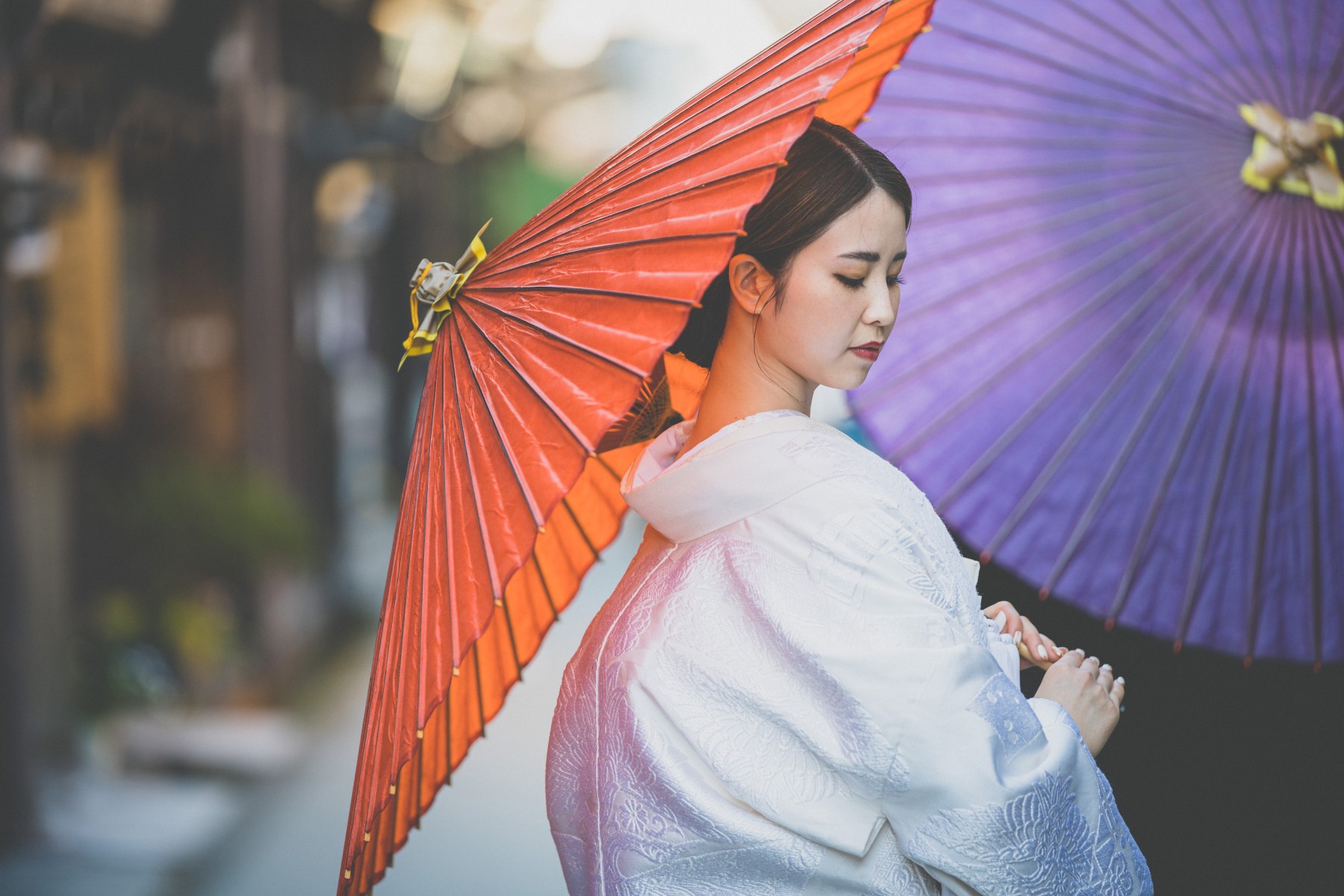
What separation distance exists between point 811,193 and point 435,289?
0.53 metres

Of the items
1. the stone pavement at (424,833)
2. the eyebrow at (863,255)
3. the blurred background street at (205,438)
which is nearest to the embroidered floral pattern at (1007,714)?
the eyebrow at (863,255)

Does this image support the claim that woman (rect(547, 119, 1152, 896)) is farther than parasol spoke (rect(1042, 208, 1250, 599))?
No

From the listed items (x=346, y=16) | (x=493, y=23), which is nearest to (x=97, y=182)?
(x=346, y=16)

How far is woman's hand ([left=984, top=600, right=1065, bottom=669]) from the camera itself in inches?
68.8

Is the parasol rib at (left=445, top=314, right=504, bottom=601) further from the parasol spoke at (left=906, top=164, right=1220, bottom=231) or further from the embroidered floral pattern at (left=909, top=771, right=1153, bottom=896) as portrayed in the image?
the parasol spoke at (left=906, top=164, right=1220, bottom=231)

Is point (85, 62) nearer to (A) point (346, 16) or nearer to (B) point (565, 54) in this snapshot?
(A) point (346, 16)

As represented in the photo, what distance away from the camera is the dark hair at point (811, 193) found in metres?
1.57

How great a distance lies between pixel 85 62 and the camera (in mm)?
5406

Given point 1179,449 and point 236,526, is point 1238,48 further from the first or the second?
point 236,526

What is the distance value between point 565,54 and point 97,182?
940cm

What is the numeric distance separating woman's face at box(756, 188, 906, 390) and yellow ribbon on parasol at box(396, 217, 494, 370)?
16.7 inches

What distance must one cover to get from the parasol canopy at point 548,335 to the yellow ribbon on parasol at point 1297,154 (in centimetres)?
60

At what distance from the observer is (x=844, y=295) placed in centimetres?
159

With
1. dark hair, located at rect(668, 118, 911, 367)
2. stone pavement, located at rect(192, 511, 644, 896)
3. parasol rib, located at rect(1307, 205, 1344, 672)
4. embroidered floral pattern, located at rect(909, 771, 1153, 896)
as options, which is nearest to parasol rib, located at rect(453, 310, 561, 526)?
dark hair, located at rect(668, 118, 911, 367)
